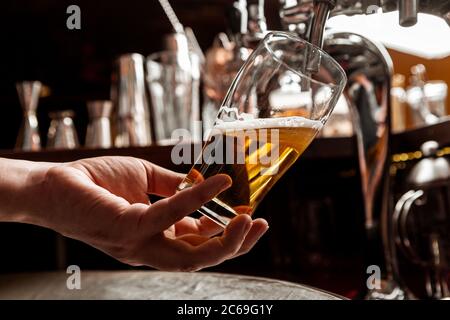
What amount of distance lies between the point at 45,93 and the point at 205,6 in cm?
83

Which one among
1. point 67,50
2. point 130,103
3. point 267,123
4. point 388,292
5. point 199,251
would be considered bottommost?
point 388,292

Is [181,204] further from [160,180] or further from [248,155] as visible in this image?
[160,180]

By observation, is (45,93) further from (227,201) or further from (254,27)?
(227,201)

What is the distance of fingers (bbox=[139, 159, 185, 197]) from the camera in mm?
708

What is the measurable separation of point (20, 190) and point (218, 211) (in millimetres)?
205

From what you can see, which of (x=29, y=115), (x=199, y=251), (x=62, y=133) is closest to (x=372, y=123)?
(x=199, y=251)

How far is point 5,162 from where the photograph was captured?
0.63 m

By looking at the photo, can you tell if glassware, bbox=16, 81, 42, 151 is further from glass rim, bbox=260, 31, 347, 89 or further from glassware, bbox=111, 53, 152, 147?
glass rim, bbox=260, 31, 347, 89

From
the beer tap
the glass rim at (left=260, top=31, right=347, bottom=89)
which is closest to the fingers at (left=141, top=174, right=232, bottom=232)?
the glass rim at (left=260, top=31, right=347, bottom=89)

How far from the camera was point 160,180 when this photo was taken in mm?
709

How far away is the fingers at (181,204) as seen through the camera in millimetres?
502

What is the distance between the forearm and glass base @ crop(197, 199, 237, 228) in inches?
6.5

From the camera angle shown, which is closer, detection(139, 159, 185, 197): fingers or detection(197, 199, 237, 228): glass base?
detection(197, 199, 237, 228): glass base
